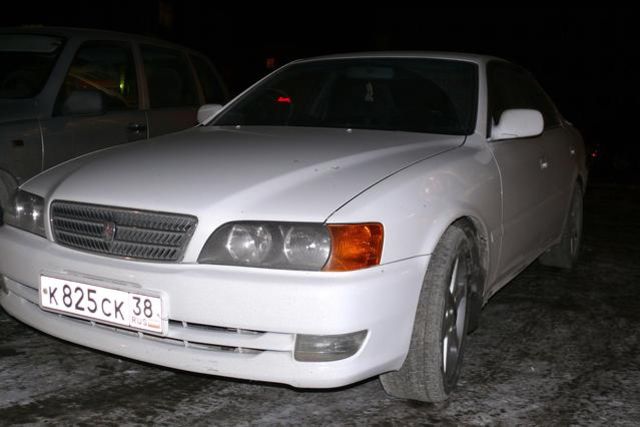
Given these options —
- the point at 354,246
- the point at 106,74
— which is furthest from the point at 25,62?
the point at 354,246

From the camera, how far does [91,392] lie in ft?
10.8

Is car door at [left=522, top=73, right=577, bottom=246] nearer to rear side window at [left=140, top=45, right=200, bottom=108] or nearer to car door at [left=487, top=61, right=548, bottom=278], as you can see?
car door at [left=487, top=61, right=548, bottom=278]

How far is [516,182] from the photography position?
4.09m

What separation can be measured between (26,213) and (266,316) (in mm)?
1273

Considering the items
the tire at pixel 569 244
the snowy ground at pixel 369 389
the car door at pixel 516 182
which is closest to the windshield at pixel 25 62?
the snowy ground at pixel 369 389

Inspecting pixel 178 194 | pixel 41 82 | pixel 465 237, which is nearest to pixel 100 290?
pixel 178 194

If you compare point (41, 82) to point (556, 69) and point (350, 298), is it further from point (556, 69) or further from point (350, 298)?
point (556, 69)

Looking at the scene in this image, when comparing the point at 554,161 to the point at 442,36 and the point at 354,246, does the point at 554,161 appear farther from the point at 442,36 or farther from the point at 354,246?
the point at 442,36

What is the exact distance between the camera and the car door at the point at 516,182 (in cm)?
397

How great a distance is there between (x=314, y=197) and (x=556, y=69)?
76.1 ft

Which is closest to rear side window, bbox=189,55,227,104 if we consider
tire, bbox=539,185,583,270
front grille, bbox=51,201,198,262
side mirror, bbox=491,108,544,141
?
tire, bbox=539,185,583,270

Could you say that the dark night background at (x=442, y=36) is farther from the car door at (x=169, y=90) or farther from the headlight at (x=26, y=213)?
the headlight at (x=26, y=213)

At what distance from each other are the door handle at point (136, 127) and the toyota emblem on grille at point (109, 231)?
2.77 meters

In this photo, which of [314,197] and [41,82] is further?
[41,82]
